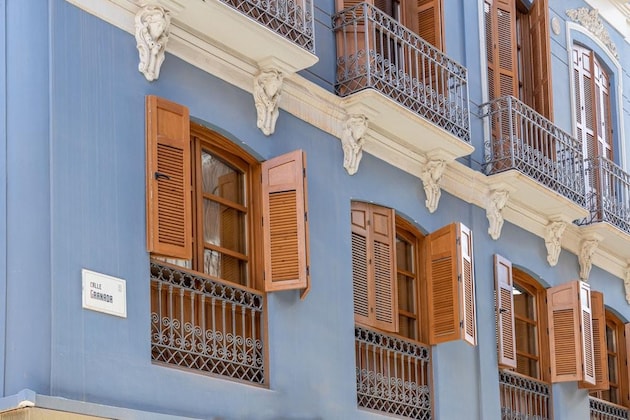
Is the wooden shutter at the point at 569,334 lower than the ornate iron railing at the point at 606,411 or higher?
higher

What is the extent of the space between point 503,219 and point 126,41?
6760mm

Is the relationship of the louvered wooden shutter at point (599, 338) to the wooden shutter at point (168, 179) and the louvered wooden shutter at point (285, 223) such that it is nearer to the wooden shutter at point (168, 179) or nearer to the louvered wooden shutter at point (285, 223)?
the louvered wooden shutter at point (285, 223)

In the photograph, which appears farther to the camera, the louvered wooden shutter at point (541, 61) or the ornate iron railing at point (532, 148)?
the louvered wooden shutter at point (541, 61)

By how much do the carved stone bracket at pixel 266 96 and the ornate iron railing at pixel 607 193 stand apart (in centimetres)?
675

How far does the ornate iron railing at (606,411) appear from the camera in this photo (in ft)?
61.4

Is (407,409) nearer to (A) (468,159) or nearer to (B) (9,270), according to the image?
(A) (468,159)

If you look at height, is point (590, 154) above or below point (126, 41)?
above

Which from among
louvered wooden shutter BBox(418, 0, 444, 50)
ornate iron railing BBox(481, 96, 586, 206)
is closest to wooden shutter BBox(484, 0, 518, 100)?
ornate iron railing BBox(481, 96, 586, 206)

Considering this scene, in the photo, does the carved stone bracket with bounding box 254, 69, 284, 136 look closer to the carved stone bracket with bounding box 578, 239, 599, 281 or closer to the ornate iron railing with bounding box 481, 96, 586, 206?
the ornate iron railing with bounding box 481, 96, 586, 206

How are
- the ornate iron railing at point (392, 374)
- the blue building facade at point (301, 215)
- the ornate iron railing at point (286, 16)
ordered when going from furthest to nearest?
1. the ornate iron railing at point (392, 374)
2. the ornate iron railing at point (286, 16)
3. the blue building facade at point (301, 215)

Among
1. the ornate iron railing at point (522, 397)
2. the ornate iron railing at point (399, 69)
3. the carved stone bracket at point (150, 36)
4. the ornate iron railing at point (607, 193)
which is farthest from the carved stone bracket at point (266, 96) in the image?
the ornate iron railing at point (607, 193)

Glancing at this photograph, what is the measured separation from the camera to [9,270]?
1039 centimetres

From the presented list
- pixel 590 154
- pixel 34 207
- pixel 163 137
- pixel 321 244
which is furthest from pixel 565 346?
pixel 34 207

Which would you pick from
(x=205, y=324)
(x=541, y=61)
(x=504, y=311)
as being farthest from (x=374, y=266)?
(x=541, y=61)
